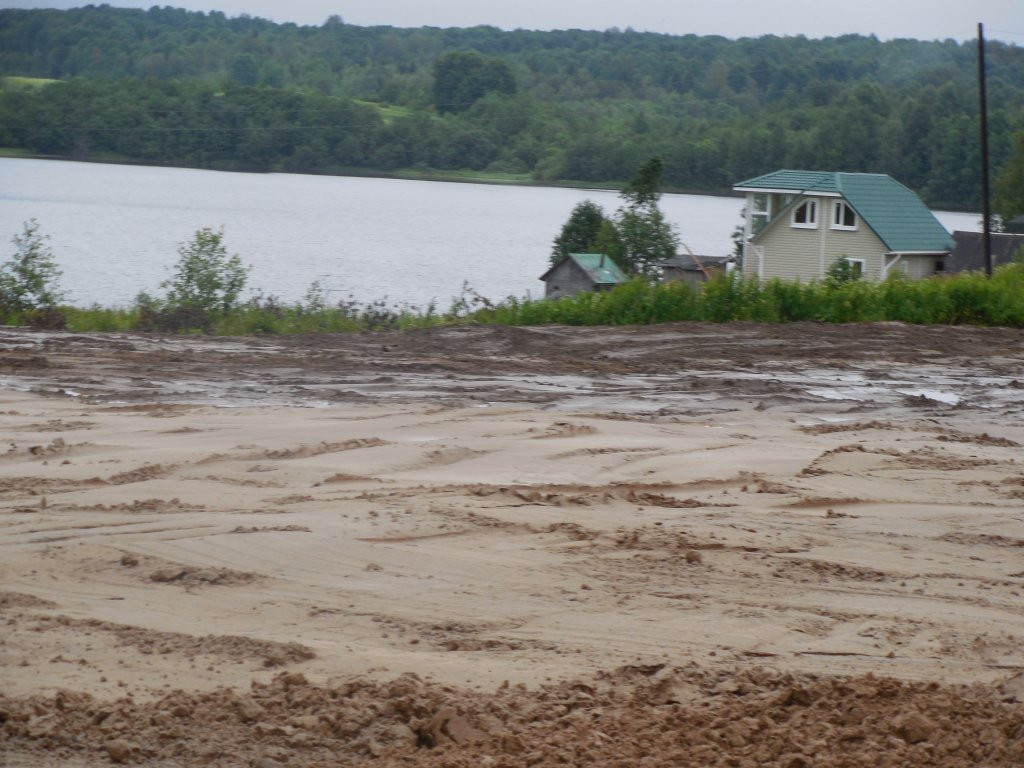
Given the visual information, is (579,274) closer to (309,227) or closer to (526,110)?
(309,227)

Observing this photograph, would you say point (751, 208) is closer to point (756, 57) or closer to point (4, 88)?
point (4, 88)

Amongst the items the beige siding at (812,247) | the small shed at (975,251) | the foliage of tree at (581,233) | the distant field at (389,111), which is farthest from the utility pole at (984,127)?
the distant field at (389,111)

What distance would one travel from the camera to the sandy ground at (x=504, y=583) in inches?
172

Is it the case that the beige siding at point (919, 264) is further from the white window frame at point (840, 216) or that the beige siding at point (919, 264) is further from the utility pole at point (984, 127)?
the utility pole at point (984, 127)

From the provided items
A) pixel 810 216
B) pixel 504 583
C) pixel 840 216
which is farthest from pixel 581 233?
pixel 504 583

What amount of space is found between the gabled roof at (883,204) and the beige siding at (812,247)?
0.49m

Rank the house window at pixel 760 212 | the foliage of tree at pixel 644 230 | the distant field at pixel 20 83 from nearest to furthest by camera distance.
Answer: the house window at pixel 760 212
the foliage of tree at pixel 644 230
the distant field at pixel 20 83

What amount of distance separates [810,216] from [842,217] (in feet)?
4.08

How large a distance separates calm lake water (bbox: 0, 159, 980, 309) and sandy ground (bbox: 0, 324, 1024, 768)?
22.9 meters

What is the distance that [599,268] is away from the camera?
152 ft

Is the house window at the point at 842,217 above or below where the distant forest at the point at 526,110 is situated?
below

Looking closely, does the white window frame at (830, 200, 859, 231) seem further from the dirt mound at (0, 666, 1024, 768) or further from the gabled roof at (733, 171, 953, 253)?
the dirt mound at (0, 666, 1024, 768)

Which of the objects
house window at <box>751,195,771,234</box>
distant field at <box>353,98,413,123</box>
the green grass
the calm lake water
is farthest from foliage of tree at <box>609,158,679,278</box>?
distant field at <box>353,98,413,123</box>

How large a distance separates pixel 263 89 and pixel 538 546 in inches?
3350
